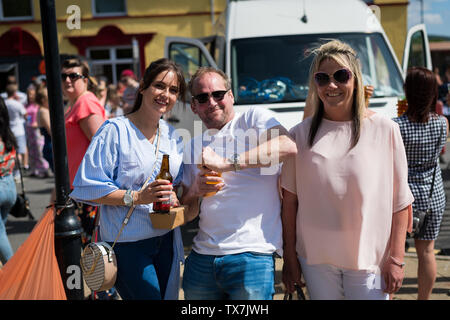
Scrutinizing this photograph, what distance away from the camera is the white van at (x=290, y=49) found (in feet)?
20.7

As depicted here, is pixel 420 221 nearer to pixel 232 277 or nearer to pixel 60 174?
pixel 232 277

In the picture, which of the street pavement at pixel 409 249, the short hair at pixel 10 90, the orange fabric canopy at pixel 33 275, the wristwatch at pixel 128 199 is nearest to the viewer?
the wristwatch at pixel 128 199

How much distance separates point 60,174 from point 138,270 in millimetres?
1480

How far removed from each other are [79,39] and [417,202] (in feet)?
63.3

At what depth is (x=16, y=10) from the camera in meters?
21.7

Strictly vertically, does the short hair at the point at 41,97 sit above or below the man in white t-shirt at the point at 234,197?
above

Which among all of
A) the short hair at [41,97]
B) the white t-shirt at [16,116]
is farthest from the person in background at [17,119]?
the short hair at [41,97]

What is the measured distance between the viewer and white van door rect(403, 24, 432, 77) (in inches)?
273

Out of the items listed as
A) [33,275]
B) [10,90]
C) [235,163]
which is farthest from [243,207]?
[10,90]

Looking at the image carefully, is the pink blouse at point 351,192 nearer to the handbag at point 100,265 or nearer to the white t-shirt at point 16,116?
the handbag at point 100,265

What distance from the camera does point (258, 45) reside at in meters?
6.68

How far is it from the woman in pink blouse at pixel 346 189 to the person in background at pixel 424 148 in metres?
1.46

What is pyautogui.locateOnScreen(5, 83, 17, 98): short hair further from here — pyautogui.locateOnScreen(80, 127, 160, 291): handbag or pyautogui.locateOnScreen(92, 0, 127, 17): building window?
pyautogui.locateOnScreen(80, 127, 160, 291): handbag
